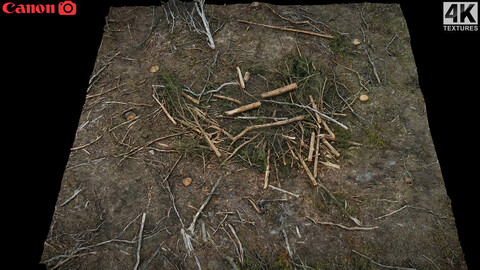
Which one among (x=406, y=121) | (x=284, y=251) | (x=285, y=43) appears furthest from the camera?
(x=285, y=43)

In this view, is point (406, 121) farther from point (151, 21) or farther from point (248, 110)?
point (151, 21)

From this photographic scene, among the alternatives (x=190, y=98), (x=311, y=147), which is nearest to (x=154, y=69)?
(x=190, y=98)

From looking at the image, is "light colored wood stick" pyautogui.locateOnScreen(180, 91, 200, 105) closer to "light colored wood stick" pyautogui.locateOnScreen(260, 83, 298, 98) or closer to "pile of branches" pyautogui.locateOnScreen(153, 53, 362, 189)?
"pile of branches" pyautogui.locateOnScreen(153, 53, 362, 189)

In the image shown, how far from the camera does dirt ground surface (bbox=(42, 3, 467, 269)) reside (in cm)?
609

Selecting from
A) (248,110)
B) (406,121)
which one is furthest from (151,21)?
(406,121)

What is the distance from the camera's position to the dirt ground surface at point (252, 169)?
6094mm

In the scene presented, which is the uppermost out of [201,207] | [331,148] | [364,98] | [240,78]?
[240,78]

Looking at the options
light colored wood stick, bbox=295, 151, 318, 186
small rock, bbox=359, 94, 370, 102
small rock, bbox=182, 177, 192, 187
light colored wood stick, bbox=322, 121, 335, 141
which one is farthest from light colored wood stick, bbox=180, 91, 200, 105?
small rock, bbox=359, 94, 370, 102

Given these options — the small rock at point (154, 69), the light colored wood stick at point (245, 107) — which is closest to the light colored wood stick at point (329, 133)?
the light colored wood stick at point (245, 107)

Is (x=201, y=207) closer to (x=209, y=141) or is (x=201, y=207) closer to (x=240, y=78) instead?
(x=209, y=141)

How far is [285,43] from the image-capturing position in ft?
27.2

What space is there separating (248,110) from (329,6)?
120 inches

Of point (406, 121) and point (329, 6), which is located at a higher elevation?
point (329, 6)

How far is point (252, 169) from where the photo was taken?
6.82 meters
